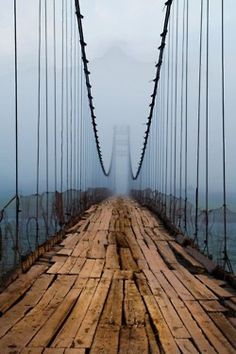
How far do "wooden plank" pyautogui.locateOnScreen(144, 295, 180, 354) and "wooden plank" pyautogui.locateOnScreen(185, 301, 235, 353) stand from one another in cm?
21

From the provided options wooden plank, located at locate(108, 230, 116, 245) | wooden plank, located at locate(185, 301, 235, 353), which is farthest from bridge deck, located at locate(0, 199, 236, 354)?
wooden plank, located at locate(108, 230, 116, 245)

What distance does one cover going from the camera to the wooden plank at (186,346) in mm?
2512

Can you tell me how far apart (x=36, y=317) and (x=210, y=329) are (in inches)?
40.2

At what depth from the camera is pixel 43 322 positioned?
2961 mm

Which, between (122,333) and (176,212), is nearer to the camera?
(122,333)

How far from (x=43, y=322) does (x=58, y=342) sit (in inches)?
15.1

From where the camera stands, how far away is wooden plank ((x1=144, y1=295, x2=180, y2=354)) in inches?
101

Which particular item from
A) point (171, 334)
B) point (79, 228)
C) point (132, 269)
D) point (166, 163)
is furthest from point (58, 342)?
point (166, 163)

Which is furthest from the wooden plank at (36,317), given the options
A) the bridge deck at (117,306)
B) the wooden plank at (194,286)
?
the wooden plank at (194,286)

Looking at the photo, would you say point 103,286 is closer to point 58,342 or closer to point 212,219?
point 58,342

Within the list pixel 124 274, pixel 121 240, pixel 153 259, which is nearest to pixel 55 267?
pixel 124 274

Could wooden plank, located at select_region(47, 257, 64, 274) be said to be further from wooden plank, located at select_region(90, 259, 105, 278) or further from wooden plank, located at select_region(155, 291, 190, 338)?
wooden plank, located at select_region(155, 291, 190, 338)

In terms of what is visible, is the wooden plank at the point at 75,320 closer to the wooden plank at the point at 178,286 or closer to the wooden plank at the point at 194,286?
the wooden plank at the point at 178,286

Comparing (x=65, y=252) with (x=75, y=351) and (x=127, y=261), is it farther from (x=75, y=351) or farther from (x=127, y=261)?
(x=75, y=351)
